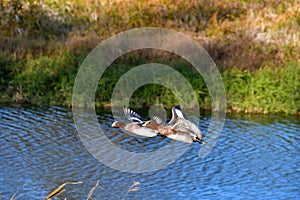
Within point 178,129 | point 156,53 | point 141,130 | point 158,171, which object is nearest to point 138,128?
point 141,130

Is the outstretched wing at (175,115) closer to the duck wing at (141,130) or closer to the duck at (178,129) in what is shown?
the duck at (178,129)

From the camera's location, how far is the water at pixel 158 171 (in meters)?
11.5

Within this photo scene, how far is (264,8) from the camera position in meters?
23.0

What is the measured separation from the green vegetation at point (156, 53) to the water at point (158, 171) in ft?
4.70

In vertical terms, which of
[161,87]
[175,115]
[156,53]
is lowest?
[161,87]

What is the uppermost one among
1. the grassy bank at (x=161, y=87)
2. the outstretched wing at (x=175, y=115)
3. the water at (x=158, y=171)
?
the outstretched wing at (x=175, y=115)

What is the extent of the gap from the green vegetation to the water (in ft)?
4.70

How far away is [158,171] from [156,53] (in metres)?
7.08

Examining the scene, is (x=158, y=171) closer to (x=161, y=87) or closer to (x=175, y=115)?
(x=161, y=87)

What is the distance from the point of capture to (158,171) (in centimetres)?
1271

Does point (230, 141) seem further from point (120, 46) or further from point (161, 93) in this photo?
point (120, 46)

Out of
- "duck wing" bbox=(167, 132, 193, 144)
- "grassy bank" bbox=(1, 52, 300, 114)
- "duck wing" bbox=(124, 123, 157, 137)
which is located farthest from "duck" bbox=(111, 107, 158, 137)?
"grassy bank" bbox=(1, 52, 300, 114)

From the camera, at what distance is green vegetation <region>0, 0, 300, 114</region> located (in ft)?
57.2

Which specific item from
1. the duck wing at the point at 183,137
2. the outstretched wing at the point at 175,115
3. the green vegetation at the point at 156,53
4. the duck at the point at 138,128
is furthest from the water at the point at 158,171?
the duck wing at the point at 183,137
